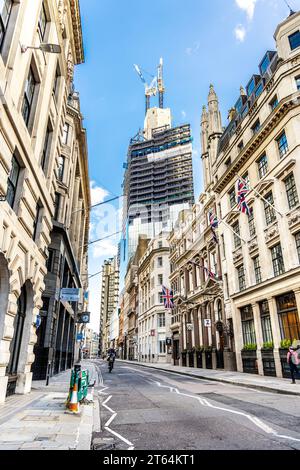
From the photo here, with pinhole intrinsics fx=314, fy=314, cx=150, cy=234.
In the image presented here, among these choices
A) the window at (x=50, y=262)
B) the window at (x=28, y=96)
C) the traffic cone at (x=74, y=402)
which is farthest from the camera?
the window at (x=50, y=262)

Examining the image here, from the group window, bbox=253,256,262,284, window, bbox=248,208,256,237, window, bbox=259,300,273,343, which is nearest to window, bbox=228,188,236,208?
window, bbox=248,208,256,237

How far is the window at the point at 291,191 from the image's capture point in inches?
833

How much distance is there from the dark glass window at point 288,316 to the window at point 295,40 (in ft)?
60.5

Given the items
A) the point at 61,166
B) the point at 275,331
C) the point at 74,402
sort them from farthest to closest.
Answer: the point at 61,166
the point at 275,331
the point at 74,402

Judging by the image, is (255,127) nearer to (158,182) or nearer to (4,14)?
(4,14)

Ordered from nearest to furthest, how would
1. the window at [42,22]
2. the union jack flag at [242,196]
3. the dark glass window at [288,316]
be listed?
the window at [42,22] < the dark glass window at [288,316] < the union jack flag at [242,196]

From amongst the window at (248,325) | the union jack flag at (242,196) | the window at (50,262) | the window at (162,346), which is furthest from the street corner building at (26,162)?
the window at (162,346)

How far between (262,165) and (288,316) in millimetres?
12292

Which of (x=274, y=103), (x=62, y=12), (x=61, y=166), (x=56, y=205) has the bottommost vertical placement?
(x=56, y=205)

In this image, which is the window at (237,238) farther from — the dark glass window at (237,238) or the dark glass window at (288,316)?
the dark glass window at (288,316)

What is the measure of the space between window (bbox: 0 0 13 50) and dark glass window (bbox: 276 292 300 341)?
20.5m

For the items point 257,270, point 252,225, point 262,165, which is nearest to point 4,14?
point 262,165

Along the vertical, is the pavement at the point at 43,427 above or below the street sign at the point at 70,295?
below

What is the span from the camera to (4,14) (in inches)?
393
